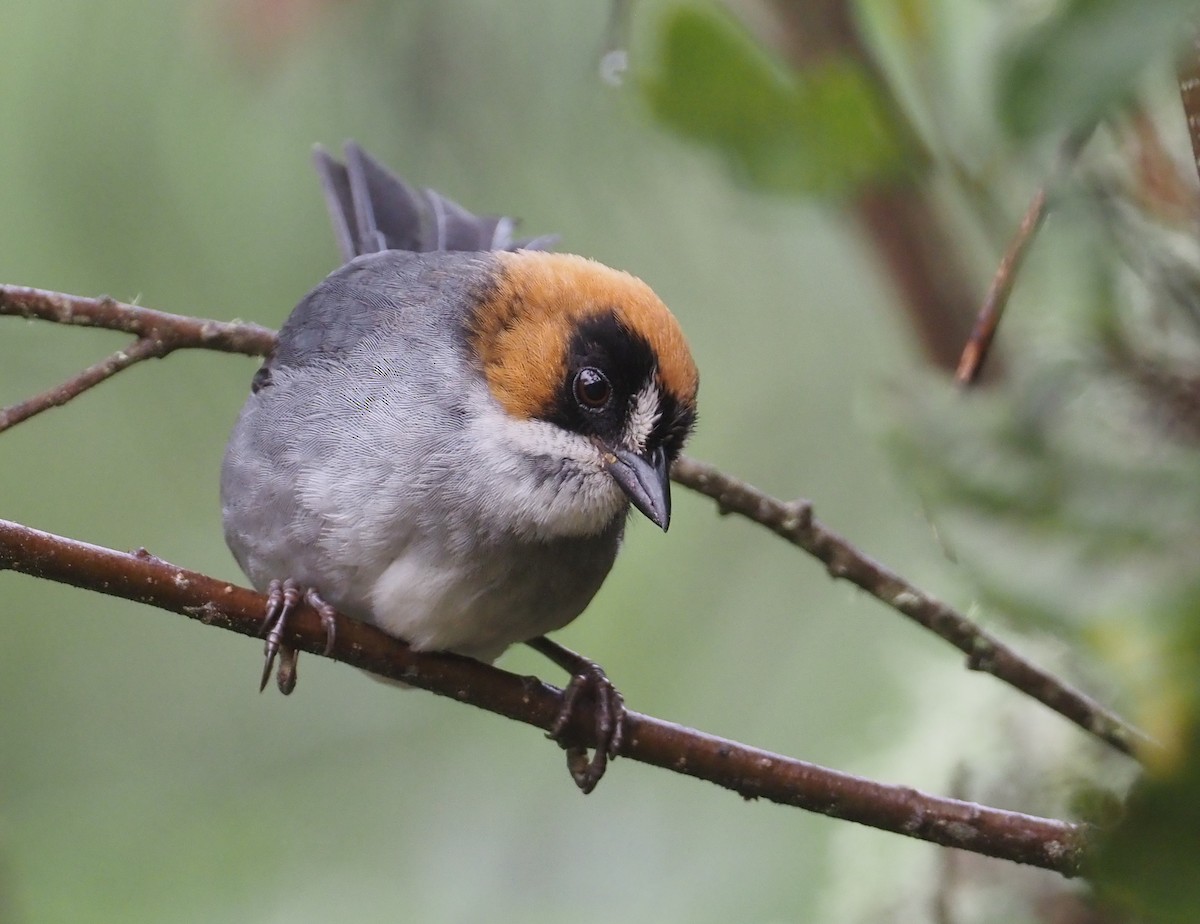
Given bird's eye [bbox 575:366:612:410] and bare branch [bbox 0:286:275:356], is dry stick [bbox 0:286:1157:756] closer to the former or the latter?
bare branch [bbox 0:286:275:356]

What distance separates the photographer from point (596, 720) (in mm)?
2539

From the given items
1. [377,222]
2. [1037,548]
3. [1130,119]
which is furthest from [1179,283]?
[377,222]

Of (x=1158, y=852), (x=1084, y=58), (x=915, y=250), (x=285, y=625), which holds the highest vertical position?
(x=1084, y=58)

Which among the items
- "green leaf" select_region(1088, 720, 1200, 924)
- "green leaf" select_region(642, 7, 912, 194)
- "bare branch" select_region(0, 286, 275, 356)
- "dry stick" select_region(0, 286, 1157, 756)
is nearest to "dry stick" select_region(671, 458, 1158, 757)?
"dry stick" select_region(0, 286, 1157, 756)

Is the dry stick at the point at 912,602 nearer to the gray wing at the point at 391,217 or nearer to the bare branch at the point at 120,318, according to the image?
the bare branch at the point at 120,318

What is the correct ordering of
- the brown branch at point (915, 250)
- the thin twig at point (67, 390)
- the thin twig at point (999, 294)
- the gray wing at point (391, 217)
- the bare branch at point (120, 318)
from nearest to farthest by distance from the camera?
the thin twig at point (999, 294)
the thin twig at point (67, 390)
the bare branch at point (120, 318)
the brown branch at point (915, 250)
the gray wing at point (391, 217)

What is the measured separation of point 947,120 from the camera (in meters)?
2.21

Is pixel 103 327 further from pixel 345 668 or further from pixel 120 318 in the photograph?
pixel 345 668

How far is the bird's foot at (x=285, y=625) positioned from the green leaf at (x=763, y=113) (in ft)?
3.27

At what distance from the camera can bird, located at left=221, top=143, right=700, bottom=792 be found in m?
2.52

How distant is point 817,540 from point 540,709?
0.55 m

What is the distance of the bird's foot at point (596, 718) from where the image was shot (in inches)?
97.3

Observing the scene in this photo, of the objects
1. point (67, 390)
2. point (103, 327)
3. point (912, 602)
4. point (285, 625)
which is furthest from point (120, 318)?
point (912, 602)


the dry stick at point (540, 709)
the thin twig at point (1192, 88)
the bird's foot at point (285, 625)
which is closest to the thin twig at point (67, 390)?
the dry stick at point (540, 709)
